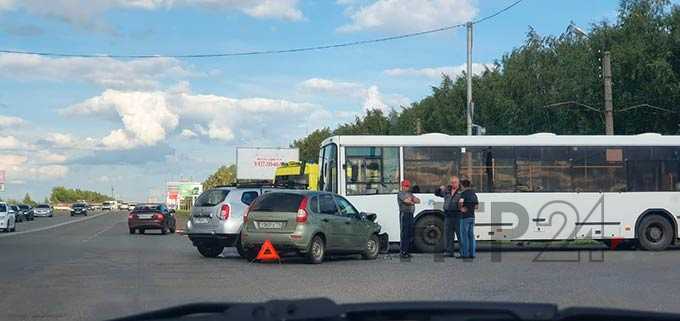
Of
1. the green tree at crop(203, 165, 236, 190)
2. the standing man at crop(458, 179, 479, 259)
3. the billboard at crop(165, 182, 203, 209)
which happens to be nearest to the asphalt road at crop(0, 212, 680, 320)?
the standing man at crop(458, 179, 479, 259)

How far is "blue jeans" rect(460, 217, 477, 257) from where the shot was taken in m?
19.4

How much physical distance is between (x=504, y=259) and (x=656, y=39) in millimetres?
20686

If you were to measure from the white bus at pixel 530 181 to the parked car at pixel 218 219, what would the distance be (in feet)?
8.99

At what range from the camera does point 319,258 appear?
1852cm

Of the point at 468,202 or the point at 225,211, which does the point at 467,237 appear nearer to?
the point at 468,202

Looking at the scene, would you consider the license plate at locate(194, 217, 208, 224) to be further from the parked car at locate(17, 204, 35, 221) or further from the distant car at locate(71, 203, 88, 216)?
the distant car at locate(71, 203, 88, 216)

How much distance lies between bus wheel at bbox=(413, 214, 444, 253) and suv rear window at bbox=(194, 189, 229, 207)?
4793 mm

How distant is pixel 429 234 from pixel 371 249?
8.43 ft

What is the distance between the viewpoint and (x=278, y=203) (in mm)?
18547

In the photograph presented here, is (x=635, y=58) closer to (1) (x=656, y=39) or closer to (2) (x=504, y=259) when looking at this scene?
(1) (x=656, y=39)

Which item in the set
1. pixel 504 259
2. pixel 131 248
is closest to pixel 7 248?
pixel 131 248

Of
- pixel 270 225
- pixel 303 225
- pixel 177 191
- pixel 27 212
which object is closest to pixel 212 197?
pixel 270 225

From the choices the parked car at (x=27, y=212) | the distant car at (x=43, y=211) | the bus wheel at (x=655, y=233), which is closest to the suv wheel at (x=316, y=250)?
the bus wheel at (x=655, y=233)

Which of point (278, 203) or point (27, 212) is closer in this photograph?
point (278, 203)
